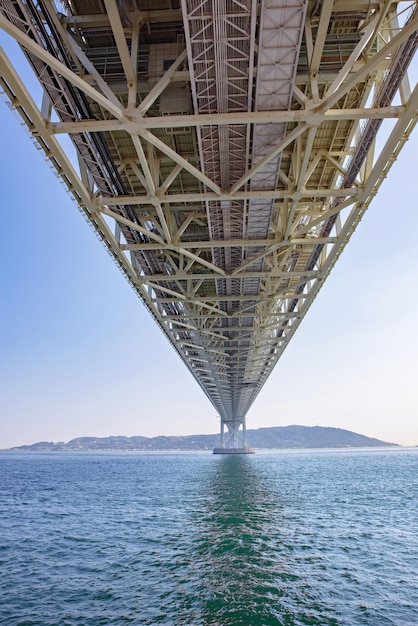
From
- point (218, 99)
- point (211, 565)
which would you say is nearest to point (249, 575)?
point (211, 565)

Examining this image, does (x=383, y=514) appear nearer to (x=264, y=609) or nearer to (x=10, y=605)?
(x=264, y=609)

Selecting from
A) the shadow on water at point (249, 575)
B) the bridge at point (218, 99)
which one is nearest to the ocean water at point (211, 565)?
the shadow on water at point (249, 575)

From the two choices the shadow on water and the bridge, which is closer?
the shadow on water

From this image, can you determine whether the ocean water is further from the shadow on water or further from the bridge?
the bridge

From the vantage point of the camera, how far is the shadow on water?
9.10 m

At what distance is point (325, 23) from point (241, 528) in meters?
17.3

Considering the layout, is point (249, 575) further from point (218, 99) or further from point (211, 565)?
point (218, 99)

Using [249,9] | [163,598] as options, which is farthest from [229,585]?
[249,9]

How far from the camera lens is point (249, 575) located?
11734mm

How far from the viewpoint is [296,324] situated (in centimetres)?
3356

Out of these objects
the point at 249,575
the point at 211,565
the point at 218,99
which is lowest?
the point at 249,575

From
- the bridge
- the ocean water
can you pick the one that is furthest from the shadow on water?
the bridge

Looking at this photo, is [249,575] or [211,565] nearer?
[249,575]

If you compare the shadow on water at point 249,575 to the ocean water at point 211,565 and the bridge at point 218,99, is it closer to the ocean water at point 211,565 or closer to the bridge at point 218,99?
the ocean water at point 211,565
